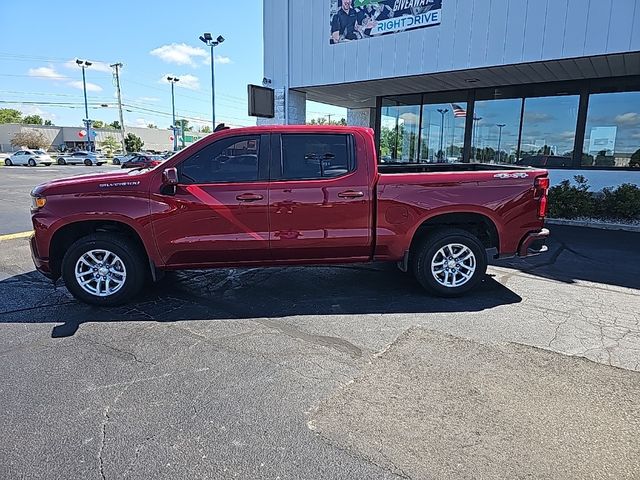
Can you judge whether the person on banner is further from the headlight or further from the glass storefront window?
the headlight

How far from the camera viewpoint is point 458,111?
1445cm

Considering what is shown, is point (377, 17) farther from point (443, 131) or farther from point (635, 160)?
point (635, 160)

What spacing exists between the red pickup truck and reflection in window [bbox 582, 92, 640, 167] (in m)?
8.57

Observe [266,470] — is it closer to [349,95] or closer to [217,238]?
[217,238]

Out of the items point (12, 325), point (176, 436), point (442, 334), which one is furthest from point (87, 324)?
point (442, 334)

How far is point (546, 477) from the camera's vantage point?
243cm

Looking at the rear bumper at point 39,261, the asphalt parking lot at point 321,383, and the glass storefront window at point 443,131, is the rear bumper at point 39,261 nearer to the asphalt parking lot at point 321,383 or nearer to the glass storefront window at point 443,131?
the asphalt parking lot at point 321,383

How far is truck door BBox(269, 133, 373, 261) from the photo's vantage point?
4.99 metres

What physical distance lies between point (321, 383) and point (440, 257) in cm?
258

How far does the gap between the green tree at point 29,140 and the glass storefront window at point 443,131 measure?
76696 mm

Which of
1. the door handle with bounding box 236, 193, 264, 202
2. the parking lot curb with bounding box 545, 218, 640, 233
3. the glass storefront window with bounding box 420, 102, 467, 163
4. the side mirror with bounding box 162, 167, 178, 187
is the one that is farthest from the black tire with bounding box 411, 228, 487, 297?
the glass storefront window with bounding box 420, 102, 467, 163

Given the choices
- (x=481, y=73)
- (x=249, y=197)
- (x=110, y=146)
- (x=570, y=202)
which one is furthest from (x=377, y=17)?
(x=110, y=146)

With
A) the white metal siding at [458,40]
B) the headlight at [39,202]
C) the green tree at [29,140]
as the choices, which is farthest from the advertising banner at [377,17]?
the green tree at [29,140]

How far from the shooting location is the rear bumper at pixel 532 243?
538 centimetres
